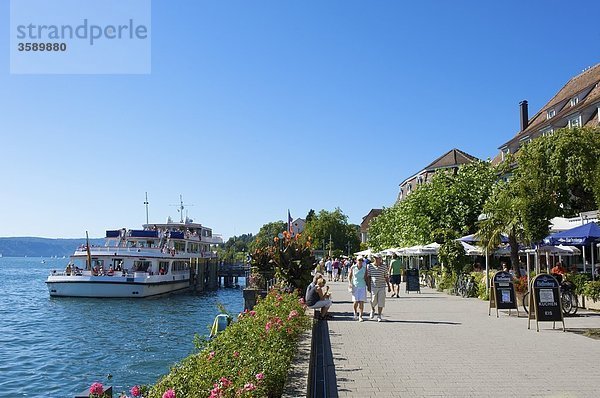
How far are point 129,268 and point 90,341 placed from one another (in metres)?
21.5

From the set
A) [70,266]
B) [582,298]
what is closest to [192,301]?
[70,266]

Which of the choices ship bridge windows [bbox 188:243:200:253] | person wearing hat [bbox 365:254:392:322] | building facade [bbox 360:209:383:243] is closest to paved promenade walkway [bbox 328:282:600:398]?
person wearing hat [bbox 365:254:392:322]

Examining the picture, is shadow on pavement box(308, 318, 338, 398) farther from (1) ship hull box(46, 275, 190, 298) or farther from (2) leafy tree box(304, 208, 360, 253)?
(2) leafy tree box(304, 208, 360, 253)

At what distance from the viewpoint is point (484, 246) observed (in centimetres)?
2116

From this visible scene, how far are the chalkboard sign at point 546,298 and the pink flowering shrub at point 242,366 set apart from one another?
5993 mm

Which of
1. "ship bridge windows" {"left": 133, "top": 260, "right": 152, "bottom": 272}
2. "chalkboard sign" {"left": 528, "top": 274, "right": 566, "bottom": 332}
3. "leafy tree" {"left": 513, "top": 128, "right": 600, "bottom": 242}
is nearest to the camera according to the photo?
"chalkboard sign" {"left": 528, "top": 274, "right": 566, "bottom": 332}

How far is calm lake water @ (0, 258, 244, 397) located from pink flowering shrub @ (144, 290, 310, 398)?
670 centimetres

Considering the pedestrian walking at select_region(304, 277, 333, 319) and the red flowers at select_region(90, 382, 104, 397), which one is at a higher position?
the red flowers at select_region(90, 382, 104, 397)

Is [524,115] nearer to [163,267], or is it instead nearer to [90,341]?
[163,267]

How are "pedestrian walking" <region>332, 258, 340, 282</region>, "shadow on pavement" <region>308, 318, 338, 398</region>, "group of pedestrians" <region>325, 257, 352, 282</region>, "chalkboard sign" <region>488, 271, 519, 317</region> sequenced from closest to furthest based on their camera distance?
"shadow on pavement" <region>308, 318, 338, 398</region>, "chalkboard sign" <region>488, 271, 519, 317</region>, "pedestrian walking" <region>332, 258, 340, 282</region>, "group of pedestrians" <region>325, 257, 352, 282</region>

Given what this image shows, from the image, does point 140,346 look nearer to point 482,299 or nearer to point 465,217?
point 482,299

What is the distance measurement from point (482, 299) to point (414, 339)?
430 inches

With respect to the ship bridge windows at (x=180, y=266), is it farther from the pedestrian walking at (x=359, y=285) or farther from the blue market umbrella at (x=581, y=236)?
the blue market umbrella at (x=581, y=236)

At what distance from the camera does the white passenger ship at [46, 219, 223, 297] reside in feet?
136
